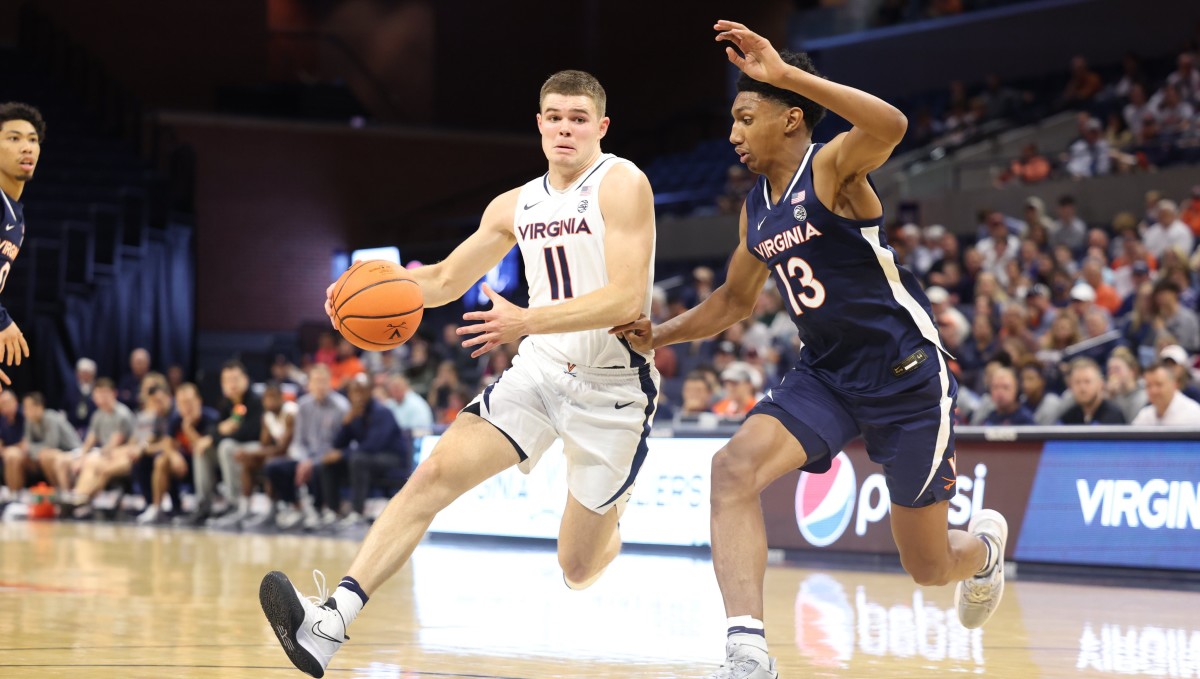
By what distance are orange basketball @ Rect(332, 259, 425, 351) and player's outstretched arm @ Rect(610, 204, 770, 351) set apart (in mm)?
769

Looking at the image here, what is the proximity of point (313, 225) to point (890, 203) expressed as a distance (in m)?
10.8

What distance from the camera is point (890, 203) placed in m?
19.0

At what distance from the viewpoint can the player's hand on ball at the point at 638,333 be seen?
5.29 m

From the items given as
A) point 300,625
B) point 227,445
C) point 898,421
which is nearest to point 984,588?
point 898,421

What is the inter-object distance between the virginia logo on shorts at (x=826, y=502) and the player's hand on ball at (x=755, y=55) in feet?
20.0

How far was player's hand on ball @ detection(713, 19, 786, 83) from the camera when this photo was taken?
4.50 m

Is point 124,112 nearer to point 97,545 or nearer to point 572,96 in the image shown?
point 97,545

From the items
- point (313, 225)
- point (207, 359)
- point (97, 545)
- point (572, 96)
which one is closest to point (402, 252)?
point (313, 225)

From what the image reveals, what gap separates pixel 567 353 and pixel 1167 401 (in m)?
5.83

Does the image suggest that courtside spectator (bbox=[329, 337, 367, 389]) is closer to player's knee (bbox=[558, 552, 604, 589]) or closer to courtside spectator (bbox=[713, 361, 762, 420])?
courtside spectator (bbox=[713, 361, 762, 420])

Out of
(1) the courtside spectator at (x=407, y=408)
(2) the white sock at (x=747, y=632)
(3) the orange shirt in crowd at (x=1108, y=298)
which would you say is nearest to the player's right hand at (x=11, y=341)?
(2) the white sock at (x=747, y=632)

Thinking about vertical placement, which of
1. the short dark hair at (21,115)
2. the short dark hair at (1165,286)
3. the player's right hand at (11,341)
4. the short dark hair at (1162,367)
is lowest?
the short dark hair at (1162,367)

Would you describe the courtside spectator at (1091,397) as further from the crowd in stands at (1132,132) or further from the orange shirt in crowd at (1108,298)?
the crowd in stands at (1132,132)

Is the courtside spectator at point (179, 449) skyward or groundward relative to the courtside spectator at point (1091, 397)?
groundward
